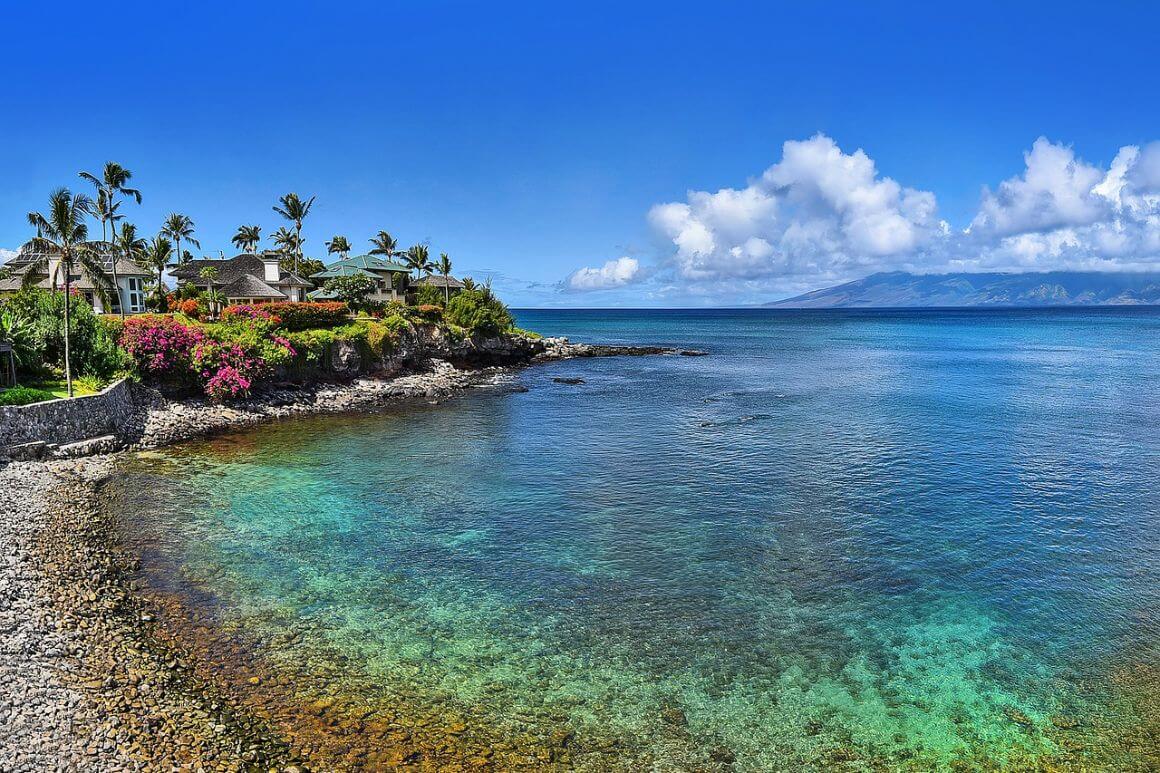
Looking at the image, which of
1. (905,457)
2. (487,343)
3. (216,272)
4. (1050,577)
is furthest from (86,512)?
(216,272)

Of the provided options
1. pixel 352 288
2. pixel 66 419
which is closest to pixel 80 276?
pixel 352 288

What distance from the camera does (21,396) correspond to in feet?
107

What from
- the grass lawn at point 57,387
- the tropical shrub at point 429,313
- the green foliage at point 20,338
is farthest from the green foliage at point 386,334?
the green foliage at point 20,338

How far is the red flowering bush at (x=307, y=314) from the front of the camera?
61125mm

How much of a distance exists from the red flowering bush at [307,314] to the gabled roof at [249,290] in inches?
484

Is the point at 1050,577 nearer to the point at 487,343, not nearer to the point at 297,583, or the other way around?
the point at 297,583

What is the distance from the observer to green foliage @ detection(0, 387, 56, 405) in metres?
32.1

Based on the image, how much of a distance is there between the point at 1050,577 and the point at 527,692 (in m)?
17.2

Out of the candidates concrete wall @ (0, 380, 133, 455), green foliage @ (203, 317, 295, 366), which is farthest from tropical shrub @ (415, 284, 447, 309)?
concrete wall @ (0, 380, 133, 455)

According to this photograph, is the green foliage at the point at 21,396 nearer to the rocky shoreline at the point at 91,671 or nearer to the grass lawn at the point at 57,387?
the grass lawn at the point at 57,387

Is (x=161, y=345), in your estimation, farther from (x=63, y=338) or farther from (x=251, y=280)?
(x=251, y=280)

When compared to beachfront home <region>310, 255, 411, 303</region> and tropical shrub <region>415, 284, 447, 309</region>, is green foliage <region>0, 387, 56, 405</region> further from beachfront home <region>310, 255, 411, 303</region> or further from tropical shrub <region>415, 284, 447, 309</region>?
tropical shrub <region>415, 284, 447, 309</region>

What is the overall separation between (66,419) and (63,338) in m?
10.5

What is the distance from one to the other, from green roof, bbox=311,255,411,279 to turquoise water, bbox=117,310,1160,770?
42.1 meters
